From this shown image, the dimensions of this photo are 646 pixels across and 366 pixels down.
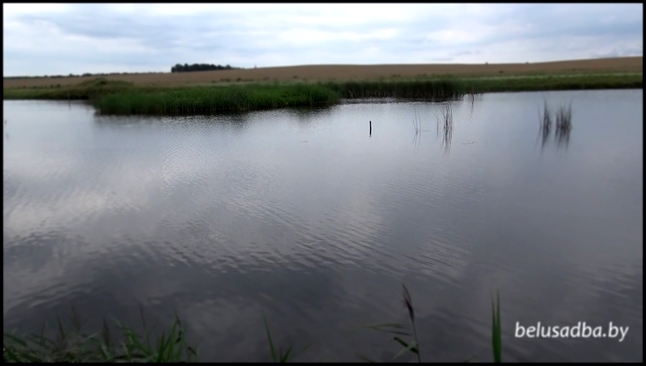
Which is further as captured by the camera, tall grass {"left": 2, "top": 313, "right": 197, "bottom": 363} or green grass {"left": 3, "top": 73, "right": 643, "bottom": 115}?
green grass {"left": 3, "top": 73, "right": 643, "bottom": 115}

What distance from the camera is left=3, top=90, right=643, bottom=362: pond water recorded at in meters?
3.58

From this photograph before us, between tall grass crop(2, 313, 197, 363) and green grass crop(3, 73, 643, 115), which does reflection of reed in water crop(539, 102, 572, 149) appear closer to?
green grass crop(3, 73, 643, 115)

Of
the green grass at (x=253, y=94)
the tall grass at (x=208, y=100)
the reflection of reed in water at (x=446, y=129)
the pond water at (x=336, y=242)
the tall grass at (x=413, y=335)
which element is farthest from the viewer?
the green grass at (x=253, y=94)

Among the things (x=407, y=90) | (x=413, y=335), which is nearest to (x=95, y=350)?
(x=413, y=335)

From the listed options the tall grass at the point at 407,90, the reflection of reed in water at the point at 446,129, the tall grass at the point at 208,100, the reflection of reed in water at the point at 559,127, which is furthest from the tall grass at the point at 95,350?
the tall grass at the point at 407,90

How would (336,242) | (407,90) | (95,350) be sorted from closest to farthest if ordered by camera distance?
(95,350) < (336,242) < (407,90)

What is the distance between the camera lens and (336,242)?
5.18 m

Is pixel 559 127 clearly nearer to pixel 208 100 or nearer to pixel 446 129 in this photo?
pixel 446 129

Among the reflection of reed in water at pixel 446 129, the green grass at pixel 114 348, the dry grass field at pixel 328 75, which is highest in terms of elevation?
the dry grass field at pixel 328 75

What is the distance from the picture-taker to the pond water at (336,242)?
358 cm

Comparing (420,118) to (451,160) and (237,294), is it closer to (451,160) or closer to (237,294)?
(451,160)

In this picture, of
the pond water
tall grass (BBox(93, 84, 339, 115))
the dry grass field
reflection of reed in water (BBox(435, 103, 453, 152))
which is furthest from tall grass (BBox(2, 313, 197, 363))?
the dry grass field

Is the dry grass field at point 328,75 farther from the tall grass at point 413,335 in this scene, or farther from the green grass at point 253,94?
the tall grass at point 413,335

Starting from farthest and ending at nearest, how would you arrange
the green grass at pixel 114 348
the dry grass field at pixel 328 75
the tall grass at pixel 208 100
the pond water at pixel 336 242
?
the dry grass field at pixel 328 75, the tall grass at pixel 208 100, the pond water at pixel 336 242, the green grass at pixel 114 348
